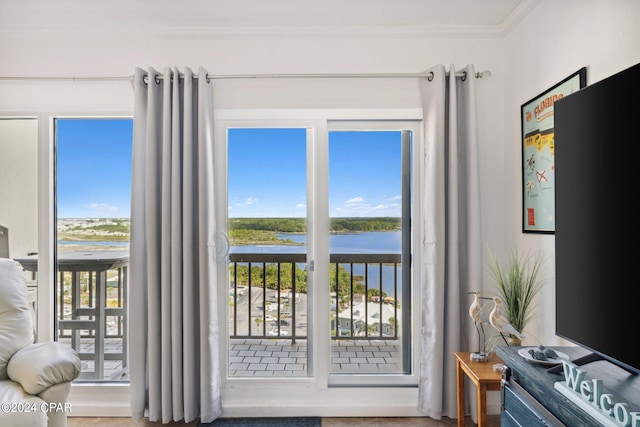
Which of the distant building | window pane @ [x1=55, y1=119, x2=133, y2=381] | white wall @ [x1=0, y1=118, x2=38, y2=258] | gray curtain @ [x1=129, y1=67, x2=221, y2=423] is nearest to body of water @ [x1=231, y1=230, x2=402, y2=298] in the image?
the distant building

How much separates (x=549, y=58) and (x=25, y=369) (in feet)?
10.3

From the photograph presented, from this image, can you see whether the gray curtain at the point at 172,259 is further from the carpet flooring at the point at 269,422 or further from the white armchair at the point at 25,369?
the white armchair at the point at 25,369

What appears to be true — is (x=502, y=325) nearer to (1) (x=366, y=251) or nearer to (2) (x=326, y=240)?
(1) (x=366, y=251)

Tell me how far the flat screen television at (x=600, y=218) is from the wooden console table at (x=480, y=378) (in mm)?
502

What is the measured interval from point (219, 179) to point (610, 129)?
85.3 inches

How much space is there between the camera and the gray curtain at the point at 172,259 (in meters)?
2.37

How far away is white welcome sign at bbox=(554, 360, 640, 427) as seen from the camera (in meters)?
0.96

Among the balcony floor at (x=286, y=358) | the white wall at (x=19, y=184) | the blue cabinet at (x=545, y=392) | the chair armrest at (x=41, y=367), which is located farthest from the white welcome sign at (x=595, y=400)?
the white wall at (x=19, y=184)

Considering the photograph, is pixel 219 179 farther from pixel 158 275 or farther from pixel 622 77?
pixel 622 77

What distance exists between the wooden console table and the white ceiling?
205cm

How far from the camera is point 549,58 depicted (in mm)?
2051

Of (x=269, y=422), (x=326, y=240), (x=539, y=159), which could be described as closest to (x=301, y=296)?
(x=326, y=240)

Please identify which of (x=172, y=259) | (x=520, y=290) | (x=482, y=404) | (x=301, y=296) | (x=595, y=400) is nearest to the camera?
(x=595, y=400)

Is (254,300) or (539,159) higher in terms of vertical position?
(539,159)
